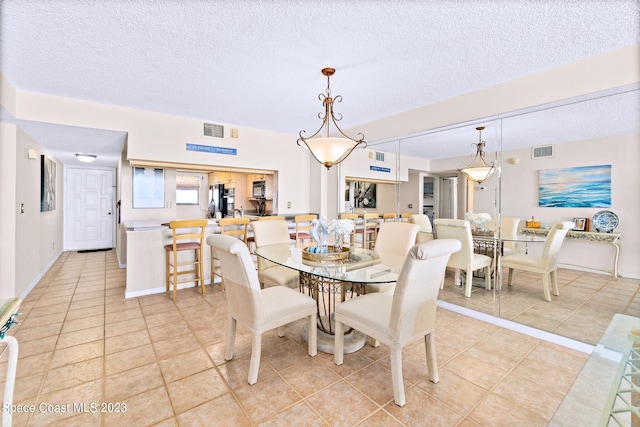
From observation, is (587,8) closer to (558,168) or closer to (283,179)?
(558,168)

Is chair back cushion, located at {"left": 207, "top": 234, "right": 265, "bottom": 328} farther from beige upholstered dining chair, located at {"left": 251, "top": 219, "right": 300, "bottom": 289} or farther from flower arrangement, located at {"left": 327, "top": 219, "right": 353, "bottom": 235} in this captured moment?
flower arrangement, located at {"left": 327, "top": 219, "right": 353, "bottom": 235}

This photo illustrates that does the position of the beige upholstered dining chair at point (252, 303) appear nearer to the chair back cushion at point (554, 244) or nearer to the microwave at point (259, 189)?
the chair back cushion at point (554, 244)

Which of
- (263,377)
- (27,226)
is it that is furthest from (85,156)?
(263,377)

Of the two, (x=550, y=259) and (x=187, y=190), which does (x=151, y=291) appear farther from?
(x=550, y=259)

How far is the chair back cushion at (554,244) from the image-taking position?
8.94 feet

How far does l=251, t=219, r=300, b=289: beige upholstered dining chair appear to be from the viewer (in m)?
2.75

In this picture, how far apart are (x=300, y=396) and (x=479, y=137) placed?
3096 millimetres

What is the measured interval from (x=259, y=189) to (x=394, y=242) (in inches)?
142

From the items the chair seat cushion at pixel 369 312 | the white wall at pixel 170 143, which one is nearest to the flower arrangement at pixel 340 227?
the chair seat cushion at pixel 369 312

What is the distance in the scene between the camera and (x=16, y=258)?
3311 mm

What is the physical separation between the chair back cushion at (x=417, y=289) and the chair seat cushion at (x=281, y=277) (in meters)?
1.23

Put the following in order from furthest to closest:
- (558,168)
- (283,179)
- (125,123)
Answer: (283,179), (125,123), (558,168)

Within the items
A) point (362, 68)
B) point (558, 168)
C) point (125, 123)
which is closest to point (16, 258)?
point (125, 123)

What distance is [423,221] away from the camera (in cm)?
388
